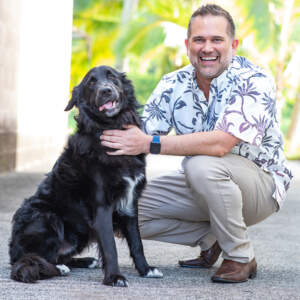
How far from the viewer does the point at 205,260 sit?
3.61m

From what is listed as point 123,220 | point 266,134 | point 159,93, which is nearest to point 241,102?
point 266,134

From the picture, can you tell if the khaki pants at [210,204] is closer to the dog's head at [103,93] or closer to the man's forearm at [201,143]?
the man's forearm at [201,143]

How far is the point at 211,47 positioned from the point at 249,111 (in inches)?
18.6

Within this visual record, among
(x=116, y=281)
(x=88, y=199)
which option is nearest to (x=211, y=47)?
(x=88, y=199)

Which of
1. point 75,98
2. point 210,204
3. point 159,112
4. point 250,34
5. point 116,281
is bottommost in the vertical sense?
point 116,281

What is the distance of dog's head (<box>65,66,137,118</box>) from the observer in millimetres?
3047

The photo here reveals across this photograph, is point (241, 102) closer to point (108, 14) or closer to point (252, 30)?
point (252, 30)

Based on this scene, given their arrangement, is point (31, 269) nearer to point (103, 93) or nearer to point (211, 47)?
point (103, 93)

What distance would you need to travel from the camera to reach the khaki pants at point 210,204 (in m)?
3.13

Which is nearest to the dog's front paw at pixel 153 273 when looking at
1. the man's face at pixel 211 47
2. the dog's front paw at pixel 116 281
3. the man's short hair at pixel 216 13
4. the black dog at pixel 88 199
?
the black dog at pixel 88 199

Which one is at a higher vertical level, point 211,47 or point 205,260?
point 211,47

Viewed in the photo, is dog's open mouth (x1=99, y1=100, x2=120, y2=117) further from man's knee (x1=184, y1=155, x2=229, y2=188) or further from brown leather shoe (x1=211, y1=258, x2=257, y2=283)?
brown leather shoe (x1=211, y1=258, x2=257, y2=283)

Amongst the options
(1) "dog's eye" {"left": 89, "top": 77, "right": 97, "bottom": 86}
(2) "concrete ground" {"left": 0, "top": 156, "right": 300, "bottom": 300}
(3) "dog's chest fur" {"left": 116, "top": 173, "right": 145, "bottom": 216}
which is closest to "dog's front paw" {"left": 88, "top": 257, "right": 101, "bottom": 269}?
(2) "concrete ground" {"left": 0, "top": 156, "right": 300, "bottom": 300}

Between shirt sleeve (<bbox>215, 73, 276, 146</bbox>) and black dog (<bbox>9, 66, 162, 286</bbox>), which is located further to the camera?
shirt sleeve (<bbox>215, 73, 276, 146</bbox>)
